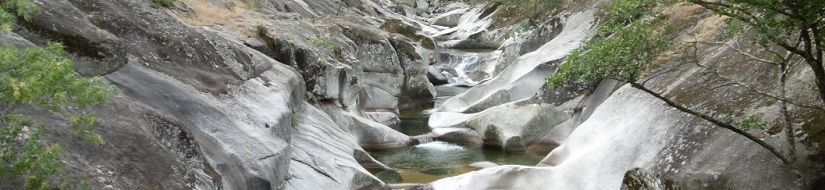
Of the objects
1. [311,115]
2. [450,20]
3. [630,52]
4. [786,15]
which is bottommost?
[450,20]

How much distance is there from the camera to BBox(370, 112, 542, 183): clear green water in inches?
815

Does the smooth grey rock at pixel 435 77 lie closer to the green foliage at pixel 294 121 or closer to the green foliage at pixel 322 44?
the green foliage at pixel 322 44

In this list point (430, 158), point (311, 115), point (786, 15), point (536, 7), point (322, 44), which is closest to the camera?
point (786, 15)

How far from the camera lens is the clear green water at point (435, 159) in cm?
2070

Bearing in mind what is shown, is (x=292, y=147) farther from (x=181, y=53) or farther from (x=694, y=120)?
(x=694, y=120)

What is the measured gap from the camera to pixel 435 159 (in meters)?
23.4

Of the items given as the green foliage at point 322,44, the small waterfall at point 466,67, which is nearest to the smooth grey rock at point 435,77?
the small waterfall at point 466,67

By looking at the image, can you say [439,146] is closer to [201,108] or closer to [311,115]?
[311,115]

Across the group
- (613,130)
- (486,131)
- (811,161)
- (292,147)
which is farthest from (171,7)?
(811,161)

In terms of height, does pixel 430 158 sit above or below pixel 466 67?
above

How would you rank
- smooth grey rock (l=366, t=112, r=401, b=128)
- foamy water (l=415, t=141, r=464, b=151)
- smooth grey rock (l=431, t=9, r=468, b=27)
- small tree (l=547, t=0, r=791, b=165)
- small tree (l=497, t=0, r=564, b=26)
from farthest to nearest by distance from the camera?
smooth grey rock (l=431, t=9, r=468, b=27) < small tree (l=497, t=0, r=564, b=26) < smooth grey rock (l=366, t=112, r=401, b=128) < foamy water (l=415, t=141, r=464, b=151) < small tree (l=547, t=0, r=791, b=165)

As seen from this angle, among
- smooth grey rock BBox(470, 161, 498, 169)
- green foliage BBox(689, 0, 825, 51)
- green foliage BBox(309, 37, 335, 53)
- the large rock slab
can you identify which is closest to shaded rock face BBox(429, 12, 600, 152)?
smooth grey rock BBox(470, 161, 498, 169)

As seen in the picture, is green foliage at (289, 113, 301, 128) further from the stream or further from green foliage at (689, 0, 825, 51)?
green foliage at (689, 0, 825, 51)

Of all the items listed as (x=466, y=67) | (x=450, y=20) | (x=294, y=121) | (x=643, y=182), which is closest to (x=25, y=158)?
(x=643, y=182)
